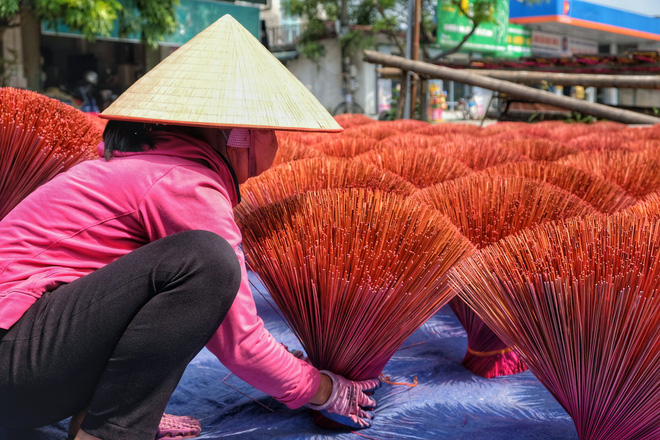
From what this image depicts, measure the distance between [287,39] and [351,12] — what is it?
106 inches

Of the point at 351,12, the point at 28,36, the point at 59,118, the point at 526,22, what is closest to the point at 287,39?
the point at 351,12

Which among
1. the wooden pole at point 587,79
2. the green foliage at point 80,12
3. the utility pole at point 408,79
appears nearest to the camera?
the wooden pole at point 587,79

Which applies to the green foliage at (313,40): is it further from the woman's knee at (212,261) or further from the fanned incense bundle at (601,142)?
the woman's knee at (212,261)

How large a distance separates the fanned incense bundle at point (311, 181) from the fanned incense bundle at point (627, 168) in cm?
63

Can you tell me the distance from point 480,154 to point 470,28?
16.4 m

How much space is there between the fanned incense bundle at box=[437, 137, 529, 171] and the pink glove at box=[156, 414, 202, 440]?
128 centimetres

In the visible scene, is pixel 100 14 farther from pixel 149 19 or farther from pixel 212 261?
pixel 212 261

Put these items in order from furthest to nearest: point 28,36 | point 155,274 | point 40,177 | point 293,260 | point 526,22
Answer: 1. point 526,22
2. point 28,36
3. point 40,177
4. point 293,260
5. point 155,274

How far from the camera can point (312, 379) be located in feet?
3.39

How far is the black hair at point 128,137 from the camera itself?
101 cm

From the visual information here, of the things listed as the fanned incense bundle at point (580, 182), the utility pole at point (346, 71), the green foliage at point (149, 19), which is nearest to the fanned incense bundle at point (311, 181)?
the fanned incense bundle at point (580, 182)

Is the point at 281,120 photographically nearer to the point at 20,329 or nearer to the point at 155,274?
the point at 155,274

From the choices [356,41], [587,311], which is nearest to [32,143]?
[587,311]

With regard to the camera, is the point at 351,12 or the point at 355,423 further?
the point at 351,12
